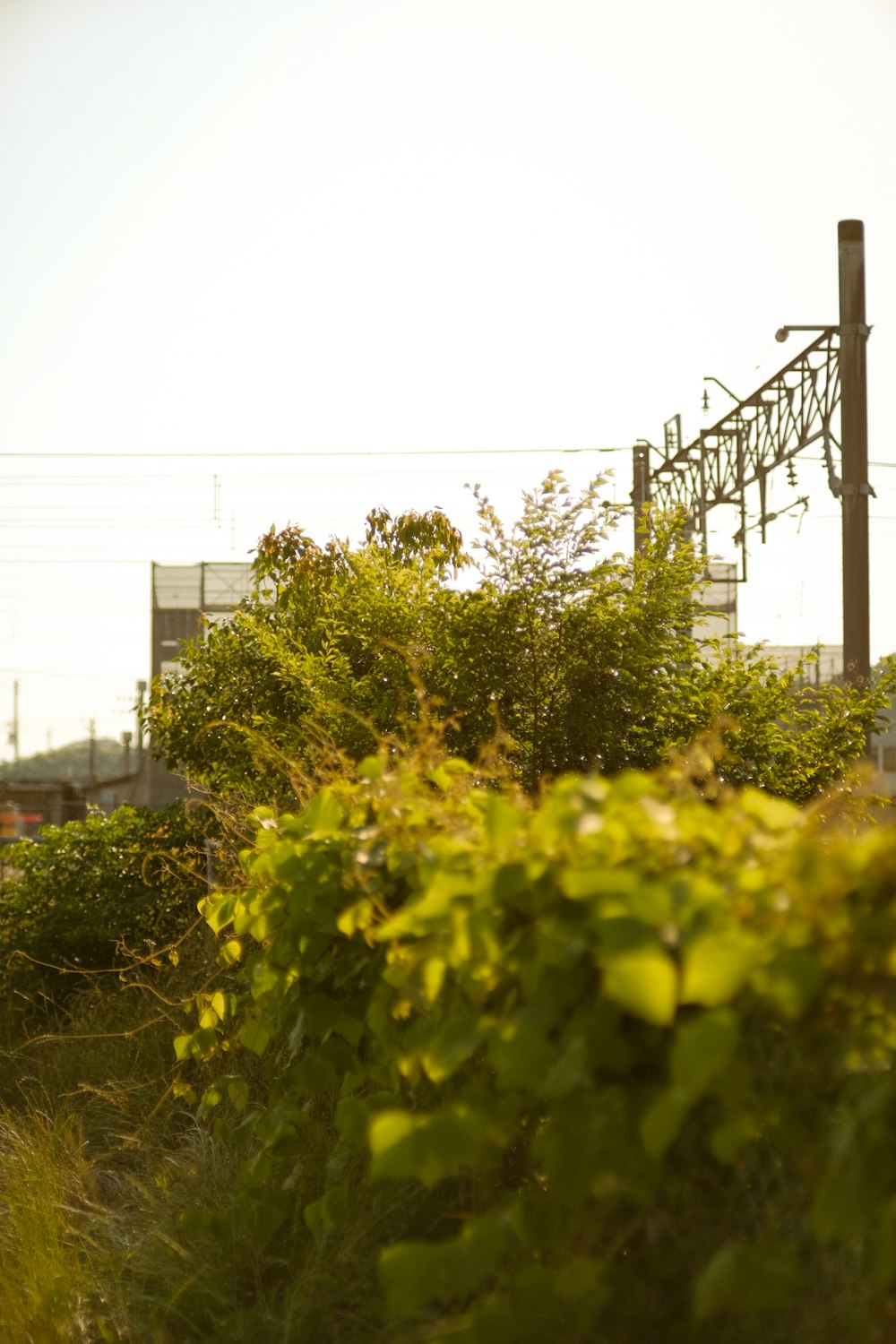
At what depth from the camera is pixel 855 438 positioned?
12688mm

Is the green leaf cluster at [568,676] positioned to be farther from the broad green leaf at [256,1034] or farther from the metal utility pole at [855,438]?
the metal utility pole at [855,438]

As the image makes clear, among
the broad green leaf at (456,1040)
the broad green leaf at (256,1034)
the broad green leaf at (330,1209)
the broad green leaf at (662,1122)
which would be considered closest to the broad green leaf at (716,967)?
the broad green leaf at (662,1122)

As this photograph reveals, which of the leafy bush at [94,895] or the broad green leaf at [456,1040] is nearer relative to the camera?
the broad green leaf at [456,1040]

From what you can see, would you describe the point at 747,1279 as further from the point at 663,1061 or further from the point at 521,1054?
the point at 521,1054

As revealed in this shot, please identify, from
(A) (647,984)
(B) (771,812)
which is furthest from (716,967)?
(B) (771,812)

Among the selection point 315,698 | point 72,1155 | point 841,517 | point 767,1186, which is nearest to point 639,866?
point 767,1186

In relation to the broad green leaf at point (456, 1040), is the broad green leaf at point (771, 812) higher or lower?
higher

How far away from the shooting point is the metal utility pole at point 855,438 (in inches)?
472

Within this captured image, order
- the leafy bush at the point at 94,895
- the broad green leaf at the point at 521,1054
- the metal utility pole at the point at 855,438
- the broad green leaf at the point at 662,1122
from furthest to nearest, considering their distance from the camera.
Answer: the metal utility pole at the point at 855,438, the leafy bush at the point at 94,895, the broad green leaf at the point at 521,1054, the broad green leaf at the point at 662,1122

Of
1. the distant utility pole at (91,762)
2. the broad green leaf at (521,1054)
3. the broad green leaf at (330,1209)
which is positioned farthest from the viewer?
the distant utility pole at (91,762)

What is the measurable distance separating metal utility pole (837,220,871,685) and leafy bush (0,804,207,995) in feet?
20.8

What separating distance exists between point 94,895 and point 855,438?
8.32 metres

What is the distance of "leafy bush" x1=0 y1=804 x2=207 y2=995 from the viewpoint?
933cm

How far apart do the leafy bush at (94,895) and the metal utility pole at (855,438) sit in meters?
6.35
